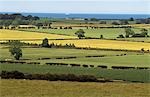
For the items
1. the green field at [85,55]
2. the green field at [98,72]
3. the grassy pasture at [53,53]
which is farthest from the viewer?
the grassy pasture at [53,53]

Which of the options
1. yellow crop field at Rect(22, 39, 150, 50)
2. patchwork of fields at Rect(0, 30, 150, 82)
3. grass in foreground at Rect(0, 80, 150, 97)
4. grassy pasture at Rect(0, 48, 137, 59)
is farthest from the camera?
yellow crop field at Rect(22, 39, 150, 50)

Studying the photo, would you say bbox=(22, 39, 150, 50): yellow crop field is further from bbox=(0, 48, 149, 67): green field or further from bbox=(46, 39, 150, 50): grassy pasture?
bbox=(0, 48, 149, 67): green field

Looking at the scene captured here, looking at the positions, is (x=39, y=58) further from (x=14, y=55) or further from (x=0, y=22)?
(x=0, y=22)

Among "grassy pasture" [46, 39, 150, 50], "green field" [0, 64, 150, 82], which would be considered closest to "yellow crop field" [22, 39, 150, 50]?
"grassy pasture" [46, 39, 150, 50]

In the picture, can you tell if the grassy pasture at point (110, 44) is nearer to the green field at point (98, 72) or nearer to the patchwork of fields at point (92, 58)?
the patchwork of fields at point (92, 58)

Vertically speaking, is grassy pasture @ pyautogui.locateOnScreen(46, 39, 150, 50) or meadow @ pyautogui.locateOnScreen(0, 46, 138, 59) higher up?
meadow @ pyautogui.locateOnScreen(0, 46, 138, 59)

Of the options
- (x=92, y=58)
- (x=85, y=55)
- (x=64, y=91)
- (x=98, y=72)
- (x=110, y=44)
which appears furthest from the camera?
(x=110, y=44)

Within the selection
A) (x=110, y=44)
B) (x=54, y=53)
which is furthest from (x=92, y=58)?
(x=110, y=44)

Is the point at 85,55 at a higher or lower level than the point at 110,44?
higher

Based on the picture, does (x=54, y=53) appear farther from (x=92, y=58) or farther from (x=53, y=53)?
(x=92, y=58)

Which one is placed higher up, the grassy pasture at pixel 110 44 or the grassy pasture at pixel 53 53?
the grassy pasture at pixel 53 53

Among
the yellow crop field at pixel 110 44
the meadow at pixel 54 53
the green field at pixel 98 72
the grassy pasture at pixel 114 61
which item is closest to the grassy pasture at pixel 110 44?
the yellow crop field at pixel 110 44

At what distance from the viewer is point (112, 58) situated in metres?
57.0

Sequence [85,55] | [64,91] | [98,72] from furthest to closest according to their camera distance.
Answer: [85,55]
[98,72]
[64,91]
